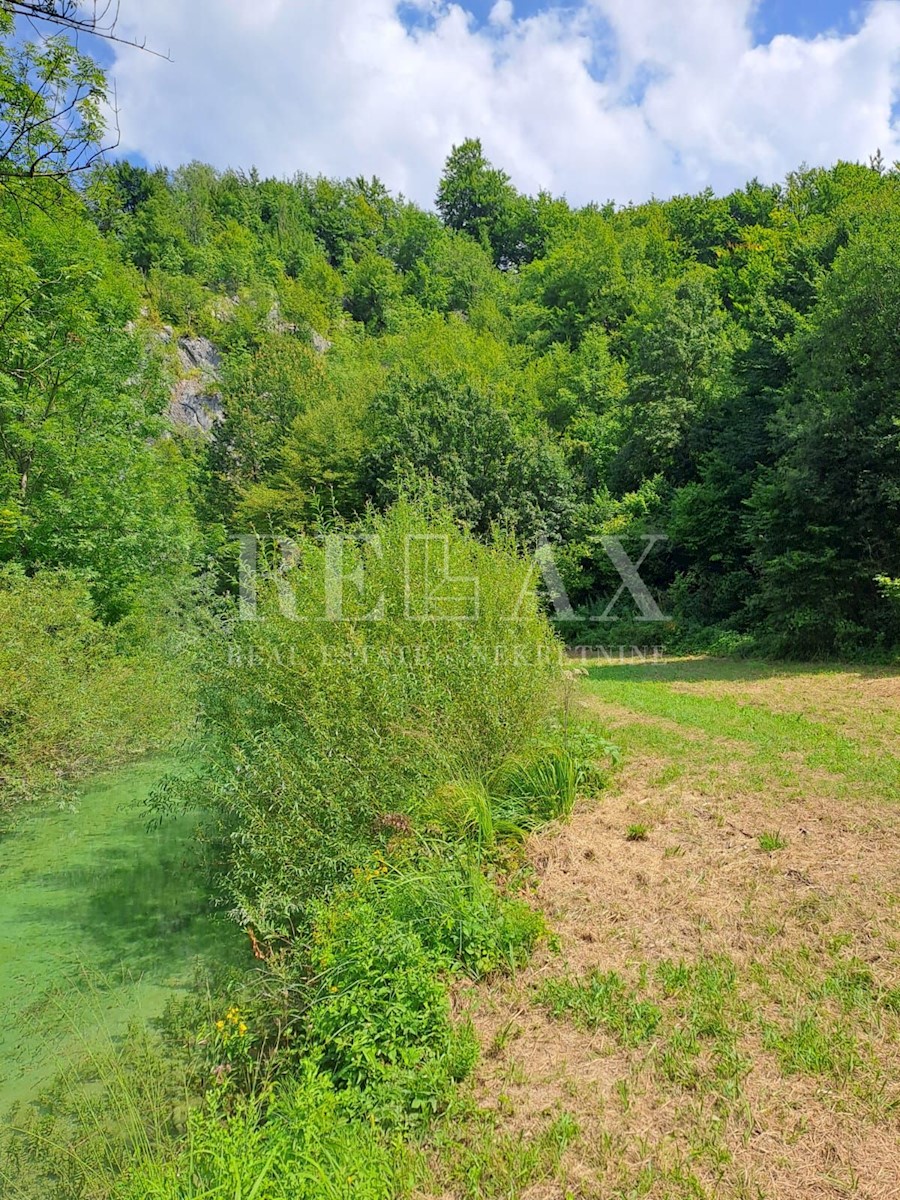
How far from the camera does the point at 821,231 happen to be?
53.8 ft

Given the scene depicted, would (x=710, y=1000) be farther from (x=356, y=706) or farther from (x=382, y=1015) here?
(x=356, y=706)

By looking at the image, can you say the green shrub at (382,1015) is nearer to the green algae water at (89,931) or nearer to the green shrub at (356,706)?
the green shrub at (356,706)

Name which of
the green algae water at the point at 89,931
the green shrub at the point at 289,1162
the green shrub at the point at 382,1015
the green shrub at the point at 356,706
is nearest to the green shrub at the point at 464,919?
the green shrub at the point at 382,1015

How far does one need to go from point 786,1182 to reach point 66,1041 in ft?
12.2

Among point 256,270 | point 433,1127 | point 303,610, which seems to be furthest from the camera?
point 256,270

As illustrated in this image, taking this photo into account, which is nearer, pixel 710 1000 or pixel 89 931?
pixel 710 1000

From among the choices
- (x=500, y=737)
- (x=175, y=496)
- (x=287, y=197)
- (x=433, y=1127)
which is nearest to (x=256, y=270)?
(x=287, y=197)

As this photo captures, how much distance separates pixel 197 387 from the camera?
3588cm

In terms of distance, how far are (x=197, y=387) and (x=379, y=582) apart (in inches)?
1381

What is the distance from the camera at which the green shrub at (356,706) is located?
13.4 feet

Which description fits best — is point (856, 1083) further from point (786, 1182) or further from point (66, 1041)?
point (66, 1041)

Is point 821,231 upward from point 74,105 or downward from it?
upward

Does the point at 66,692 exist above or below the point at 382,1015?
above

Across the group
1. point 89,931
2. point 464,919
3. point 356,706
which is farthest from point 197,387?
point 464,919
